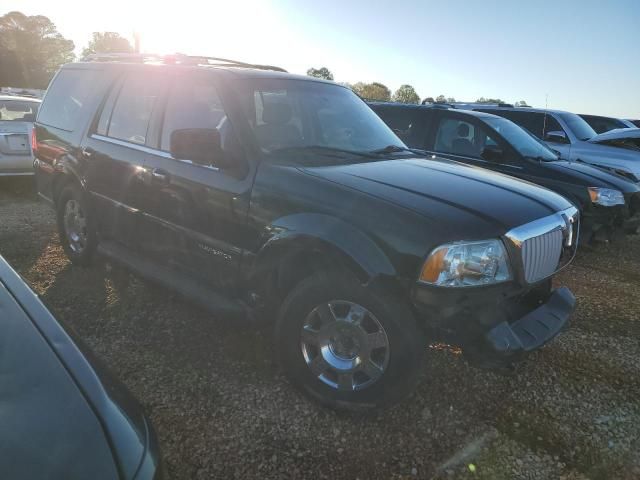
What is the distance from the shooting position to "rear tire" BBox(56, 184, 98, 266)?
4188mm

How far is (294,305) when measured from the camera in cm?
262

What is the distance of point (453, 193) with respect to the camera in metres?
2.55

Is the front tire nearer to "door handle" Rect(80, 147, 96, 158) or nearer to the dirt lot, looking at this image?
the dirt lot

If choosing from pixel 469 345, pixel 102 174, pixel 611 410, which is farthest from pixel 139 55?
pixel 611 410

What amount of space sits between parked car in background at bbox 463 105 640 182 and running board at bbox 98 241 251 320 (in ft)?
22.0

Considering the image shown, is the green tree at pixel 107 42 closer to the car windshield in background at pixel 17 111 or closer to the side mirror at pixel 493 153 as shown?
the car windshield in background at pixel 17 111

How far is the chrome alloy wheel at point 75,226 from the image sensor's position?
14.1 ft

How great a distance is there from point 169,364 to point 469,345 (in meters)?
1.90

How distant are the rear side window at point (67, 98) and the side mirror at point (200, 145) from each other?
77.1 inches

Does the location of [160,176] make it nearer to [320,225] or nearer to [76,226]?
[320,225]

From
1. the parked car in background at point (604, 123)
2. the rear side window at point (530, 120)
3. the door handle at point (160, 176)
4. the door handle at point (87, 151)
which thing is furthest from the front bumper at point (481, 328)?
the parked car in background at point (604, 123)

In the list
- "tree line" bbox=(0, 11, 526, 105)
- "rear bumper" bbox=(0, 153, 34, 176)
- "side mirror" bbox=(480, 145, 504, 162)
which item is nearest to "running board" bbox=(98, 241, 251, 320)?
"side mirror" bbox=(480, 145, 504, 162)

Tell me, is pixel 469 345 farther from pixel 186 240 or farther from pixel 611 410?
pixel 186 240

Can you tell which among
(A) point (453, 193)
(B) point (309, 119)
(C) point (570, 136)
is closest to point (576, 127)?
(C) point (570, 136)
